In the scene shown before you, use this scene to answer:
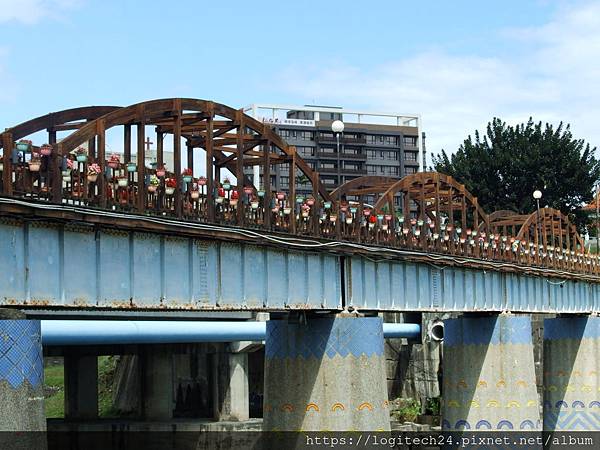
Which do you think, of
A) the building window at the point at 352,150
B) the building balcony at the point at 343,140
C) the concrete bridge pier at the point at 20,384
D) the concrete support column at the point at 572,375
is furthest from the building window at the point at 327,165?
the concrete bridge pier at the point at 20,384

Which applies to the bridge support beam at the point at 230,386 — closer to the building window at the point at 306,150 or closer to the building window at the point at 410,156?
the building window at the point at 306,150

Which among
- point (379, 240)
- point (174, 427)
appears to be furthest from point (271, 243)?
point (174, 427)

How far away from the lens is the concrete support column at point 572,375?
218ft

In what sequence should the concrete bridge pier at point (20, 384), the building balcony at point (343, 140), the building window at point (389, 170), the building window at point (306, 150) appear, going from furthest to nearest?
the building window at point (389, 170) < the building balcony at point (343, 140) < the building window at point (306, 150) < the concrete bridge pier at point (20, 384)

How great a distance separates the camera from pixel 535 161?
4456 inches

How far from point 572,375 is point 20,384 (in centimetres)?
4689

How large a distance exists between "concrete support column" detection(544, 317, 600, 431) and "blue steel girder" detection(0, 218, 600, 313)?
52.8 ft

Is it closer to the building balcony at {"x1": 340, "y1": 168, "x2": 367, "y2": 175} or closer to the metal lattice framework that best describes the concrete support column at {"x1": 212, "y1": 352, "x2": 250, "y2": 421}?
the metal lattice framework

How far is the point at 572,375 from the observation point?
66.8 metres

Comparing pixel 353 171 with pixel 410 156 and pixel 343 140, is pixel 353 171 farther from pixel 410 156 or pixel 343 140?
pixel 410 156

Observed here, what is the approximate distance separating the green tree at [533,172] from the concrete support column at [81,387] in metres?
51.7

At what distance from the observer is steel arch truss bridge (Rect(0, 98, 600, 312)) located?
27609 mm

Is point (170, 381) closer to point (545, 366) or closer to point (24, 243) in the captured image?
point (545, 366)

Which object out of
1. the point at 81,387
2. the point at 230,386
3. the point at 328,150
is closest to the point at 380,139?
the point at 328,150
